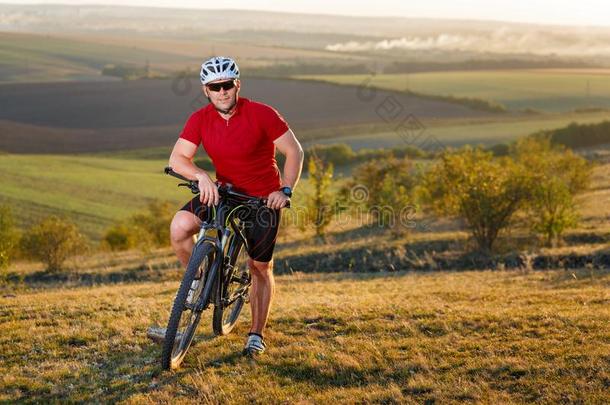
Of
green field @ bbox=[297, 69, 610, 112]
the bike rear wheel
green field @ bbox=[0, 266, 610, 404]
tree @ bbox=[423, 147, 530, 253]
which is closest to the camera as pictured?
green field @ bbox=[0, 266, 610, 404]

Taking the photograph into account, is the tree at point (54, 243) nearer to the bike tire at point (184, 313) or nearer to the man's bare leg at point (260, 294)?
the man's bare leg at point (260, 294)

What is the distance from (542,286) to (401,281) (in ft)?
10.1

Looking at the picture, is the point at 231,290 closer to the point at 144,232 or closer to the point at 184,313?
the point at 184,313

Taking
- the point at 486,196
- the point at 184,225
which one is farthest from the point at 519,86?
the point at 184,225

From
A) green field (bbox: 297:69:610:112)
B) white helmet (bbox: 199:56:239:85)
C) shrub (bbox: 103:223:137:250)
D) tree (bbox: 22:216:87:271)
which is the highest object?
green field (bbox: 297:69:610:112)

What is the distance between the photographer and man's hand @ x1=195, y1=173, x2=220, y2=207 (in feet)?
21.7

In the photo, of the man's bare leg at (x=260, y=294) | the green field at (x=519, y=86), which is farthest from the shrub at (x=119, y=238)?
the green field at (x=519, y=86)

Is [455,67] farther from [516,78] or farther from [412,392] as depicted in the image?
[412,392]

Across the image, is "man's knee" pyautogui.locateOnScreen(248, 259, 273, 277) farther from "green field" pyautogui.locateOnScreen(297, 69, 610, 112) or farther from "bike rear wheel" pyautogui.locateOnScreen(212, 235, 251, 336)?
"green field" pyautogui.locateOnScreen(297, 69, 610, 112)

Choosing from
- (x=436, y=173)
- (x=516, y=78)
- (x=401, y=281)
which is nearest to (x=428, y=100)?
(x=516, y=78)

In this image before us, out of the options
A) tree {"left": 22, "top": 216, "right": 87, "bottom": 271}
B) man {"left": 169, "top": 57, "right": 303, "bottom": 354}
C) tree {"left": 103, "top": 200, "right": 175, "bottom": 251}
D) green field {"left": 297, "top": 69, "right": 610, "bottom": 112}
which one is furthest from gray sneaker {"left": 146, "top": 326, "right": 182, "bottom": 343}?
green field {"left": 297, "top": 69, "right": 610, "bottom": 112}

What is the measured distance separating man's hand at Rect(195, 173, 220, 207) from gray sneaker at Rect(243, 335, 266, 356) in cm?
168

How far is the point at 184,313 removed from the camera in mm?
7086

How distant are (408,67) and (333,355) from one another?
15440cm
